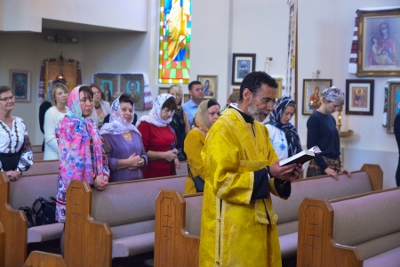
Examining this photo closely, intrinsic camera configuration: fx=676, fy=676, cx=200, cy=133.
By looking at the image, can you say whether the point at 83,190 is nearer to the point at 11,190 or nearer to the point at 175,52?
the point at 11,190

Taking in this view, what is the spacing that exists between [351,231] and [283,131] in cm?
130

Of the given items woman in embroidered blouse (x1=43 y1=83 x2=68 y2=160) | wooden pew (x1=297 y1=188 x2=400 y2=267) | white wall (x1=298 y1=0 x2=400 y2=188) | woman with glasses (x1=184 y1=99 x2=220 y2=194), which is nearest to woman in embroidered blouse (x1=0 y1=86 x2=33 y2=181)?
woman in embroidered blouse (x1=43 y1=83 x2=68 y2=160)

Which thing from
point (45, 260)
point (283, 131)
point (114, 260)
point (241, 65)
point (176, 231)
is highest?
point (241, 65)

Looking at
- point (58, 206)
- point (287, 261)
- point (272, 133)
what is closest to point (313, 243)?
point (287, 261)

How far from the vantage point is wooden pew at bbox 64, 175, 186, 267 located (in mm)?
5344

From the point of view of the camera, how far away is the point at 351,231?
524 cm

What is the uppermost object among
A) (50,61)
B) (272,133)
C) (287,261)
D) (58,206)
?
(50,61)

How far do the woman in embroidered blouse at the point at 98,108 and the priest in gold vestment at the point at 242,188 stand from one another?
16.9 feet

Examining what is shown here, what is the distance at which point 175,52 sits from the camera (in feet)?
43.7

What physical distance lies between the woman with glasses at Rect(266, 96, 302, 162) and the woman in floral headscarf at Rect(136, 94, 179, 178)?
1027mm

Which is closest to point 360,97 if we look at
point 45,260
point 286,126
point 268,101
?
point 286,126

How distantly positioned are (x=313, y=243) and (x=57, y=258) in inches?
90.7

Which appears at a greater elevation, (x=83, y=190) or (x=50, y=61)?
(x=50, y=61)

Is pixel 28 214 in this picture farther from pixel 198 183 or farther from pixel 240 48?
pixel 240 48
